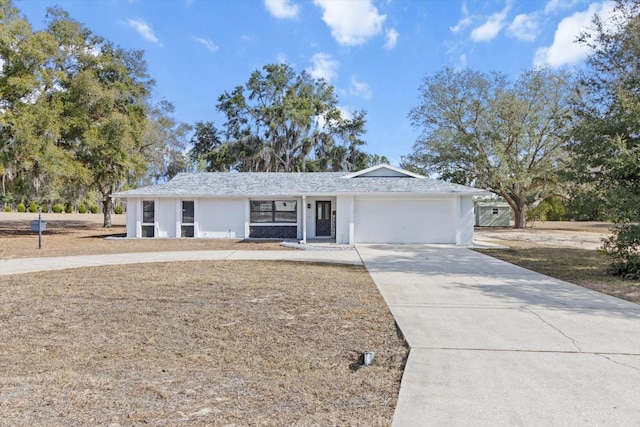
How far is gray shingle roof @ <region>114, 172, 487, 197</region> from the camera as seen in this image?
704 inches

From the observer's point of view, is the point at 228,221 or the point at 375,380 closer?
the point at 375,380

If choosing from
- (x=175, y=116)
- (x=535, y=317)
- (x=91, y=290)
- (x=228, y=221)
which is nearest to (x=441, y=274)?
(x=535, y=317)

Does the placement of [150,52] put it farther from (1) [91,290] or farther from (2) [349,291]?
(2) [349,291]

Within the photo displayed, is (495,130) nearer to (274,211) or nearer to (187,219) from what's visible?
(274,211)

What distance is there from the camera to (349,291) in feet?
25.3

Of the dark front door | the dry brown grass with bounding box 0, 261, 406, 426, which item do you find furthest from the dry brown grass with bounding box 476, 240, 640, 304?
the dark front door

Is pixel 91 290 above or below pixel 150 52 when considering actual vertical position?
below

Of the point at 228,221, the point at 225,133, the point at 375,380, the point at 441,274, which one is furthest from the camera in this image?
the point at 225,133

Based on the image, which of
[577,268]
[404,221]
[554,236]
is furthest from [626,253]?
[554,236]

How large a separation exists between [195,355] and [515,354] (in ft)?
11.3

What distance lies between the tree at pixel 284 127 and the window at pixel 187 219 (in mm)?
14590

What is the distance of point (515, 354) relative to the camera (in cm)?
435

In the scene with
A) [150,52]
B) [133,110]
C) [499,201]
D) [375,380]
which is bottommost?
[375,380]

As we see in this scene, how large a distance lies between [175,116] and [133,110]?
8367 mm
